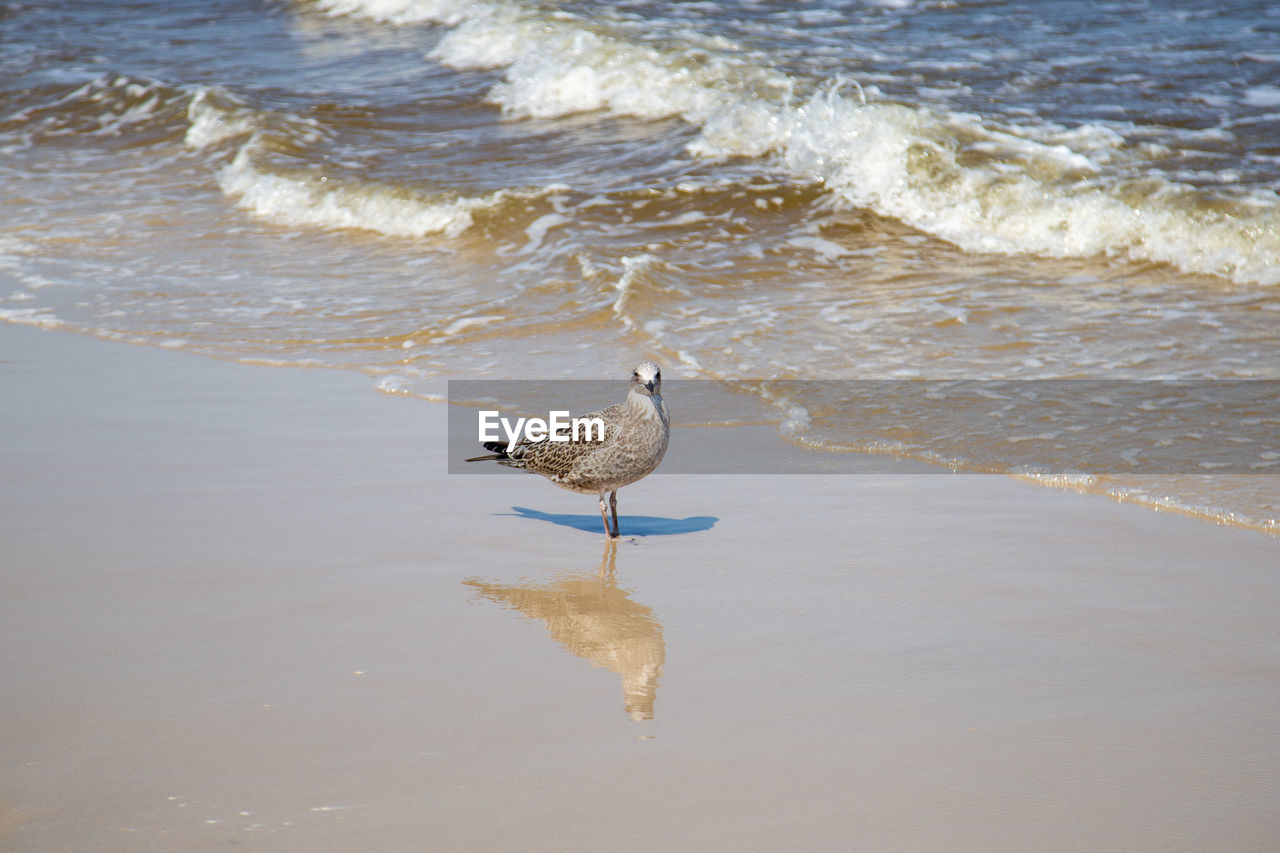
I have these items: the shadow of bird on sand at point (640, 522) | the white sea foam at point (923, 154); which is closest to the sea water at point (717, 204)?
the white sea foam at point (923, 154)

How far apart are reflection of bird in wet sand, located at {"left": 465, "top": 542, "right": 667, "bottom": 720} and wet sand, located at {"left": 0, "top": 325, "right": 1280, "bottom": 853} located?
0.02 m

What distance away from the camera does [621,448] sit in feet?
15.6

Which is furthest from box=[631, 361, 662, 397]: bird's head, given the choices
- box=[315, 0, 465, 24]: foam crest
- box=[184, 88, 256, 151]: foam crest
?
box=[315, 0, 465, 24]: foam crest

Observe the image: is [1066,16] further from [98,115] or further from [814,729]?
[814,729]

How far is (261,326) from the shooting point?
26.2 ft

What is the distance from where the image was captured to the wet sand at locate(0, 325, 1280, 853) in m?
2.90

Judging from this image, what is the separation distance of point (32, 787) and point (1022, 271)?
7.45 metres

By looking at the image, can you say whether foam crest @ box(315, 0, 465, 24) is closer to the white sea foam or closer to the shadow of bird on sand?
the white sea foam

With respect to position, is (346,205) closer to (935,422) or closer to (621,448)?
(935,422)

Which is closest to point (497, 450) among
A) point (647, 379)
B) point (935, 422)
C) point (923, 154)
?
point (647, 379)

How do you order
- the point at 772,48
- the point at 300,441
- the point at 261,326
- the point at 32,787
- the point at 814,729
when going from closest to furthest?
the point at 32,787 → the point at 814,729 → the point at 300,441 → the point at 261,326 → the point at 772,48

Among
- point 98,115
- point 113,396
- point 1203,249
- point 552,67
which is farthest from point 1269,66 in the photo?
point 98,115

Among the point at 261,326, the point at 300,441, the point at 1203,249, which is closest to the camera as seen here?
the point at 300,441

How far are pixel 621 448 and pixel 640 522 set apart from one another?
483 millimetres
